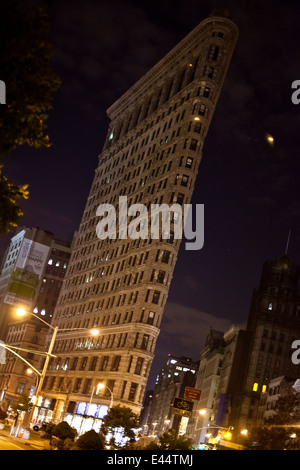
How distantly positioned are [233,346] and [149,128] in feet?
234

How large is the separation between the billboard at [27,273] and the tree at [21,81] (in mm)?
165701

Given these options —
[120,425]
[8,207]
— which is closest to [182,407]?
[120,425]

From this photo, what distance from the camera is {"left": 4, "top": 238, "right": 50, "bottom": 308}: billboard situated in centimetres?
17862

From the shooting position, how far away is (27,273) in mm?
184250

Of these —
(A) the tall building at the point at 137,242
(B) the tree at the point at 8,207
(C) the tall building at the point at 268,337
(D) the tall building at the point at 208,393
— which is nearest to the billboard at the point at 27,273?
(A) the tall building at the point at 137,242

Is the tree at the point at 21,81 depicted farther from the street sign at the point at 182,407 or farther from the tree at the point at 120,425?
the tree at the point at 120,425

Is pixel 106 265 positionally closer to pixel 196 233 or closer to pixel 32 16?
pixel 196 233

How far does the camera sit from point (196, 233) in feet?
432

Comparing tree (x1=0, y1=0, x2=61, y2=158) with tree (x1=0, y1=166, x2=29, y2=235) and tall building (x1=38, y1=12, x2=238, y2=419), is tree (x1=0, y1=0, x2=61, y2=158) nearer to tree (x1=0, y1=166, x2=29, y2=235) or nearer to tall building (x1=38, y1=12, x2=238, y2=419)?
tree (x1=0, y1=166, x2=29, y2=235)

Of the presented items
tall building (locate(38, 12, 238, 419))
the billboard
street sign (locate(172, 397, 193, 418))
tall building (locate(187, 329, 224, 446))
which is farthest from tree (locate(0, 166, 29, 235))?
the billboard

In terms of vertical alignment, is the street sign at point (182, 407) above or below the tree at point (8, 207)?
below

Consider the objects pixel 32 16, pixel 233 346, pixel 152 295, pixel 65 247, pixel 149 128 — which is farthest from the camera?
pixel 65 247

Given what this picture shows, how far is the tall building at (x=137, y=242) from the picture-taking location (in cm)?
9100
